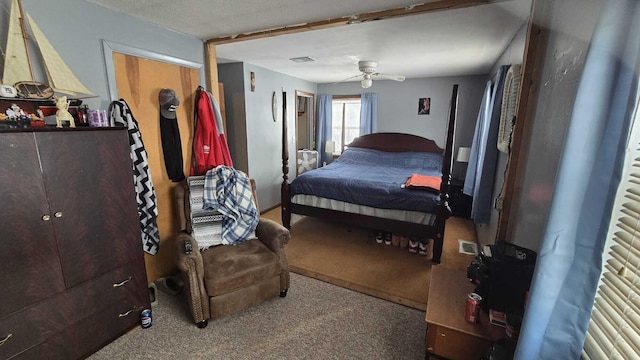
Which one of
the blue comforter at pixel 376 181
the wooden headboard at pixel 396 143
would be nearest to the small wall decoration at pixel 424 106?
the wooden headboard at pixel 396 143

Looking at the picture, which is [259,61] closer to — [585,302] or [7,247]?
[7,247]

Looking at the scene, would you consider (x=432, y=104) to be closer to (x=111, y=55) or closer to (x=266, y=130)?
(x=266, y=130)

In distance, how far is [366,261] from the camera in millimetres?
2842

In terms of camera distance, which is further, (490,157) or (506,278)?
(490,157)

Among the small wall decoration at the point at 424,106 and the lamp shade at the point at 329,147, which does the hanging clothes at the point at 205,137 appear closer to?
the lamp shade at the point at 329,147

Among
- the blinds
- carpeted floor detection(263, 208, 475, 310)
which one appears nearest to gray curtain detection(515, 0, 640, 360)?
the blinds

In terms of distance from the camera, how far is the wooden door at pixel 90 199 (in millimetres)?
1469

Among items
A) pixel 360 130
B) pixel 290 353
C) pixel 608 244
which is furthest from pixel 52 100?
pixel 360 130

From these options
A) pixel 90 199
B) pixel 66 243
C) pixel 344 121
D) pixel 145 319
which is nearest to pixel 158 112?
pixel 90 199

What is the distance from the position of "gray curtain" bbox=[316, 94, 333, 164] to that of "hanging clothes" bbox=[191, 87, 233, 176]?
124 inches

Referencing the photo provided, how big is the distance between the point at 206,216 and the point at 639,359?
7.88 feet

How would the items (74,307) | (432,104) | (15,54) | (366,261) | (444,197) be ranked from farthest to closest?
(432,104) → (366,261) → (444,197) → (74,307) → (15,54)

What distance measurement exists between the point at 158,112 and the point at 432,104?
422 cm

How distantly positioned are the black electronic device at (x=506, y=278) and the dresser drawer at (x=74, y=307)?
7.16 feet
